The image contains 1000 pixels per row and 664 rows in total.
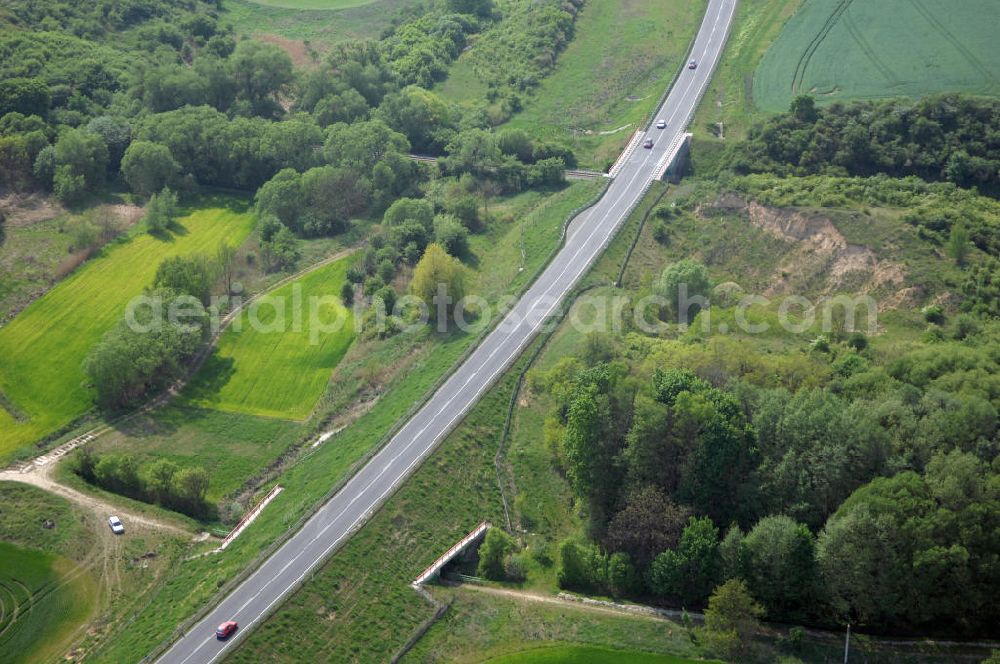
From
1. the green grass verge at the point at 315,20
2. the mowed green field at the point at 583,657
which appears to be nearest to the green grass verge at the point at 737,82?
the green grass verge at the point at 315,20

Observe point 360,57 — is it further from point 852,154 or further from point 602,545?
point 602,545

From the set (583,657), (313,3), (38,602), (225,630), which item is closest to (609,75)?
(313,3)

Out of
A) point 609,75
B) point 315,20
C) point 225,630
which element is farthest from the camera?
point 315,20

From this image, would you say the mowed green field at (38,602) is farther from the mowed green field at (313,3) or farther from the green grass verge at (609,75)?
the mowed green field at (313,3)

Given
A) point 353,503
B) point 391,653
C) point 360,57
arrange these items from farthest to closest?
point 360,57, point 353,503, point 391,653

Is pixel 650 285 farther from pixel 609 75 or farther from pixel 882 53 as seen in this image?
pixel 882 53

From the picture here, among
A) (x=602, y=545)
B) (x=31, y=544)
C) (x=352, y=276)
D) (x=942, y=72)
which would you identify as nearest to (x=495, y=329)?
(x=352, y=276)
